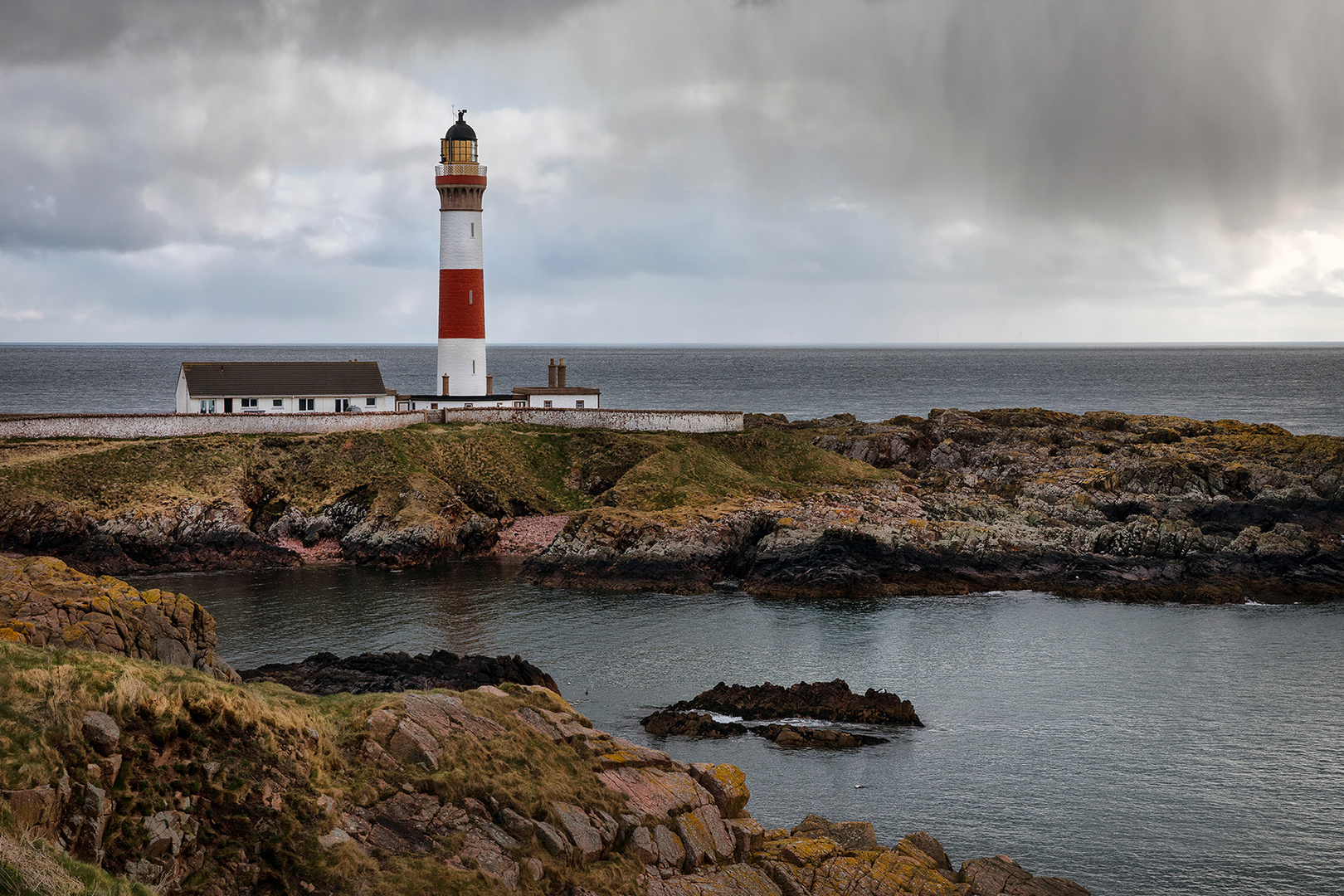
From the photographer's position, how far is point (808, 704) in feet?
110

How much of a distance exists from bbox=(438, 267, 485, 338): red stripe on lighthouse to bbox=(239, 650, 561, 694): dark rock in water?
126 ft

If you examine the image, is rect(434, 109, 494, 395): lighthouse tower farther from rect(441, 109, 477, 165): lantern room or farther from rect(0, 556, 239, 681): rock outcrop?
rect(0, 556, 239, 681): rock outcrop

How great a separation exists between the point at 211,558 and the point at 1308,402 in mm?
151067

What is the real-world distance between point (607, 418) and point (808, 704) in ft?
129

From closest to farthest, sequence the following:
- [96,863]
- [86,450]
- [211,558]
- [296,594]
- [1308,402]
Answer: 1. [96,863]
2. [296,594]
3. [211,558]
4. [86,450]
5. [1308,402]

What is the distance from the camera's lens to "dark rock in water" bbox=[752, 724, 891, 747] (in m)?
30.7

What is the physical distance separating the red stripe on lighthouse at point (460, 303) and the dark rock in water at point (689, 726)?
44118 mm

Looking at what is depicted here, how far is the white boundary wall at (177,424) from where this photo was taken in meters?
59.9

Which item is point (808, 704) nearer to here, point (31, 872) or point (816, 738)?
point (816, 738)

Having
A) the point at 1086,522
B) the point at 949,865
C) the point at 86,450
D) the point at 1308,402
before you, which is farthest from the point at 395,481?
the point at 1308,402

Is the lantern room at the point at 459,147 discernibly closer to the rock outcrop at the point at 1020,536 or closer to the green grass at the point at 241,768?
the rock outcrop at the point at 1020,536

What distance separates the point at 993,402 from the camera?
533ft

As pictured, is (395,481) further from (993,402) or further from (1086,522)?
(993,402)

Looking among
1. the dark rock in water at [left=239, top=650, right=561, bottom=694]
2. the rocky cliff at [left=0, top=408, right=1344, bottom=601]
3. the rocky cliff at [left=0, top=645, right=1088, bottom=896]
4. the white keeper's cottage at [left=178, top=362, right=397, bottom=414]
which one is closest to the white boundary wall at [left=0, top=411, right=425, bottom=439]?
the white keeper's cottage at [left=178, top=362, right=397, bottom=414]
